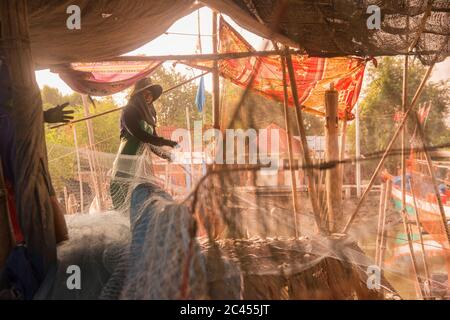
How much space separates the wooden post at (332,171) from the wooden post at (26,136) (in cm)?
298

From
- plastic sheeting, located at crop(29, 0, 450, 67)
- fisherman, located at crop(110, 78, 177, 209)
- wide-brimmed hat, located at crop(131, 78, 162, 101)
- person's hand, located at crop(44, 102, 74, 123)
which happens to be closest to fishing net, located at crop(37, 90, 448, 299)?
fisherman, located at crop(110, 78, 177, 209)

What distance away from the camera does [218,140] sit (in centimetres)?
455

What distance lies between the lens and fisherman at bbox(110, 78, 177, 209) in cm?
369

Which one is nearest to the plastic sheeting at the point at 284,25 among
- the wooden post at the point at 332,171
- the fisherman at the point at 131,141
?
the fisherman at the point at 131,141

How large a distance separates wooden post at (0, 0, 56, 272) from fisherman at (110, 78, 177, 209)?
105 cm

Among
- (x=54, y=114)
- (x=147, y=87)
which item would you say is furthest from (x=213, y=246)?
(x=147, y=87)

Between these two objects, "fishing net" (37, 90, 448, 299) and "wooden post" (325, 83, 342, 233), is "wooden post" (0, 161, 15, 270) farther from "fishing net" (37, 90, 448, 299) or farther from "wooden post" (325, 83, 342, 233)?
"wooden post" (325, 83, 342, 233)

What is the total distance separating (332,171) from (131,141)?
2.54 meters

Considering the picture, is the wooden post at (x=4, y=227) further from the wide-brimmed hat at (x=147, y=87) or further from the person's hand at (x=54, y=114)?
the wide-brimmed hat at (x=147, y=87)

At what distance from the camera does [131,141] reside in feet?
12.6

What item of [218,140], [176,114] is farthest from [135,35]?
[176,114]
